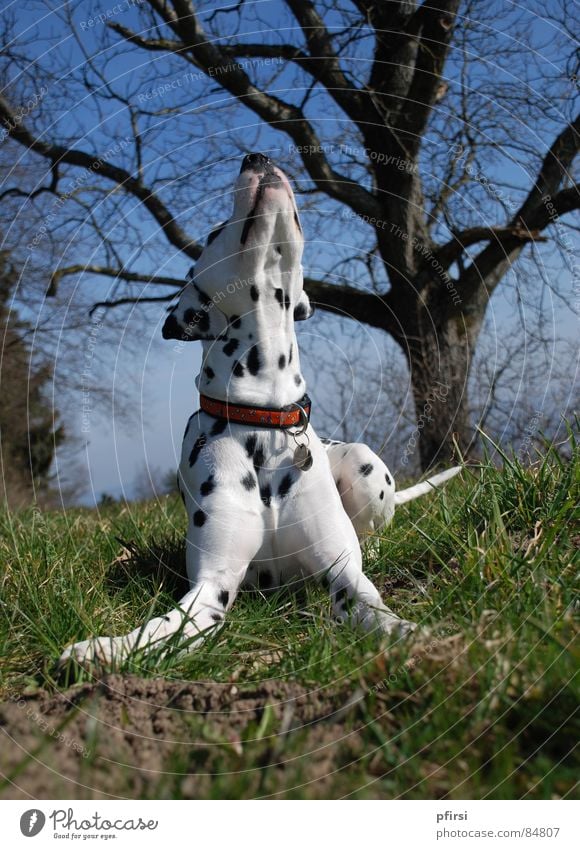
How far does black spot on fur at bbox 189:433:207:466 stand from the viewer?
4.23 metres

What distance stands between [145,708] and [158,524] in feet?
11.8

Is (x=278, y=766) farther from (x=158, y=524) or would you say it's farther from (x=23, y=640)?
(x=158, y=524)

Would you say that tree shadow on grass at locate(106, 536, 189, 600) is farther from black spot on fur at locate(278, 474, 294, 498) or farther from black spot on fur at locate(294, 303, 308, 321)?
black spot on fur at locate(294, 303, 308, 321)

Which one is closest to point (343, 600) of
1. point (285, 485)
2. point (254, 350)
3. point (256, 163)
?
point (285, 485)

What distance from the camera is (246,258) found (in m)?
4.06

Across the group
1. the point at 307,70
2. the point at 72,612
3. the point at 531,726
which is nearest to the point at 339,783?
the point at 531,726

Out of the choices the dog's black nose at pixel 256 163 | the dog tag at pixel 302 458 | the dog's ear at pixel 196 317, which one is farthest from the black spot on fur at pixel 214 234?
the dog tag at pixel 302 458

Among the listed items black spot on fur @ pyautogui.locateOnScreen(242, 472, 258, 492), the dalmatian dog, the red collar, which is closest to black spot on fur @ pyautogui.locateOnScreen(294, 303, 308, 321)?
the dalmatian dog

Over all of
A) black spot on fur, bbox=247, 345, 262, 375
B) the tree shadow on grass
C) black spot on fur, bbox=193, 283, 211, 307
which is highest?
black spot on fur, bbox=193, 283, 211, 307

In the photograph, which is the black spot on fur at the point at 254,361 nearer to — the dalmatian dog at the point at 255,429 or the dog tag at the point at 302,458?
the dalmatian dog at the point at 255,429

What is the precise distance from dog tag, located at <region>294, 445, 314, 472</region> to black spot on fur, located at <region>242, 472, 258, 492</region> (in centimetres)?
25

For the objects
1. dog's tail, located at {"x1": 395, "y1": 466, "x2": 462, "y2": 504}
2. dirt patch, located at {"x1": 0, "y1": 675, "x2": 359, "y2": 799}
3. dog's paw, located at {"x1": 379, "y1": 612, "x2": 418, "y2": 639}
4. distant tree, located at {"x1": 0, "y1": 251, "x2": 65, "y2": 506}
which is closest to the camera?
dirt patch, located at {"x1": 0, "y1": 675, "x2": 359, "y2": 799}

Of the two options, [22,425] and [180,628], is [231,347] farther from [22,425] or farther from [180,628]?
[22,425]

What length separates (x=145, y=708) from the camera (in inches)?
113
